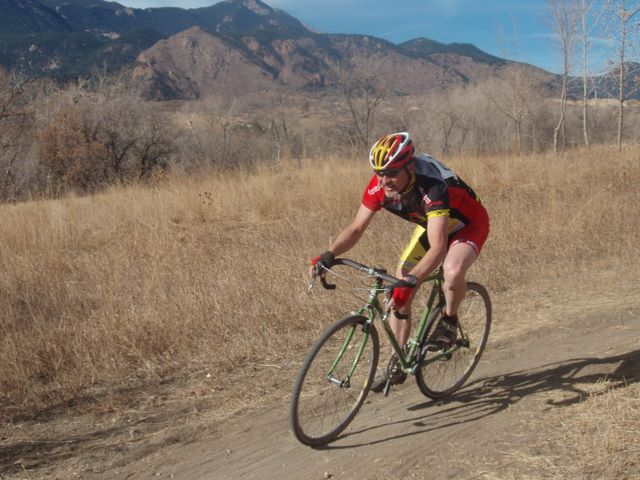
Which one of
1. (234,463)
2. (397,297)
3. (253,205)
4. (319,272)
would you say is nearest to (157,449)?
(234,463)

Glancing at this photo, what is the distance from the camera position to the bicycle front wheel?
333 centimetres

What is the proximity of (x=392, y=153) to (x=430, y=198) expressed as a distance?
38 centimetres

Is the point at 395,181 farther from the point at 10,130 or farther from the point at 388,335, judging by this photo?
the point at 10,130

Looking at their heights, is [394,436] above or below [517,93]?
below

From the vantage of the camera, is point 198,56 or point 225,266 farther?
point 198,56

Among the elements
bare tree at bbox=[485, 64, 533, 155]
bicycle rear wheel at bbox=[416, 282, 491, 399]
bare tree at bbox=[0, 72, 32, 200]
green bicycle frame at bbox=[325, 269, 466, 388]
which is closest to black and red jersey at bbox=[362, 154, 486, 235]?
green bicycle frame at bbox=[325, 269, 466, 388]

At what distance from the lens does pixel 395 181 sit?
138 inches

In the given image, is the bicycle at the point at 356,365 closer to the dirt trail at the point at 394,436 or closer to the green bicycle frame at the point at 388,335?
the green bicycle frame at the point at 388,335

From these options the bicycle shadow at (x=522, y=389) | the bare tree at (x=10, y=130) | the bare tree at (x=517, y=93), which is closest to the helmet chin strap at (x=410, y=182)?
the bicycle shadow at (x=522, y=389)

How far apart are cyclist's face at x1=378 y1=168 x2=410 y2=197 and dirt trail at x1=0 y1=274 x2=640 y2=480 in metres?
1.63

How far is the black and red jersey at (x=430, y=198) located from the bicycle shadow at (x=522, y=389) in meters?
1.31

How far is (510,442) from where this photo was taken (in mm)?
3432

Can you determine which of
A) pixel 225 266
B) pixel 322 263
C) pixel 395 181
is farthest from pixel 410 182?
pixel 225 266

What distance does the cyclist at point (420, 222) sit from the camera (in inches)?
134
